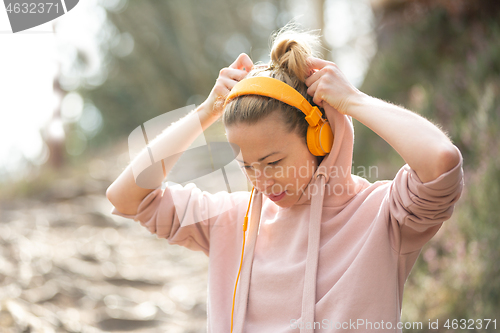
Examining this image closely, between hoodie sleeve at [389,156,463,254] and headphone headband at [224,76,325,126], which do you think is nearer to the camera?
hoodie sleeve at [389,156,463,254]

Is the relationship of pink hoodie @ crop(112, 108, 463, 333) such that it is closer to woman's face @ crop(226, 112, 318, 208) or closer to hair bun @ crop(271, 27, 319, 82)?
woman's face @ crop(226, 112, 318, 208)

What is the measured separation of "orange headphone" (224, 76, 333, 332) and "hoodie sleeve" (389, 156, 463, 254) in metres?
0.29

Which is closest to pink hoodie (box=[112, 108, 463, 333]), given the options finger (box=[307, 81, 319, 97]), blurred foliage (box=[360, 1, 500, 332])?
finger (box=[307, 81, 319, 97])

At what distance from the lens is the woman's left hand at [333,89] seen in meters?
1.38

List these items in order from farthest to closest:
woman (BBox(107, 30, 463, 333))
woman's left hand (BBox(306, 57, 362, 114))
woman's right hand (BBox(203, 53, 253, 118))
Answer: woman's right hand (BBox(203, 53, 253, 118))
woman's left hand (BBox(306, 57, 362, 114))
woman (BBox(107, 30, 463, 333))

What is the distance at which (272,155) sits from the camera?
1403mm

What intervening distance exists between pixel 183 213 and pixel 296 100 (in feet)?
2.26

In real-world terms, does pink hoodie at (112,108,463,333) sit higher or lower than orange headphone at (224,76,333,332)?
lower

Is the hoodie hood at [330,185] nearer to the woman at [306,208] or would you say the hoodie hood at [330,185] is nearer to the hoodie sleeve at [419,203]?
the woman at [306,208]

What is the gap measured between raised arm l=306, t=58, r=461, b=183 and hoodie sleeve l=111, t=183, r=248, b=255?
2.05 ft

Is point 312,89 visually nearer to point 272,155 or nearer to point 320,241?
point 272,155

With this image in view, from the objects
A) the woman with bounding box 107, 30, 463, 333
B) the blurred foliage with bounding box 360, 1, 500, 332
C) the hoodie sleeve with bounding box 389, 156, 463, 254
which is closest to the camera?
the hoodie sleeve with bounding box 389, 156, 463, 254

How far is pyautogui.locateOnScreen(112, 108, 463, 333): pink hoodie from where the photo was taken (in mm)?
1293

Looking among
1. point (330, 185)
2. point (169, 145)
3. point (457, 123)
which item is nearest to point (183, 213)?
point (169, 145)
